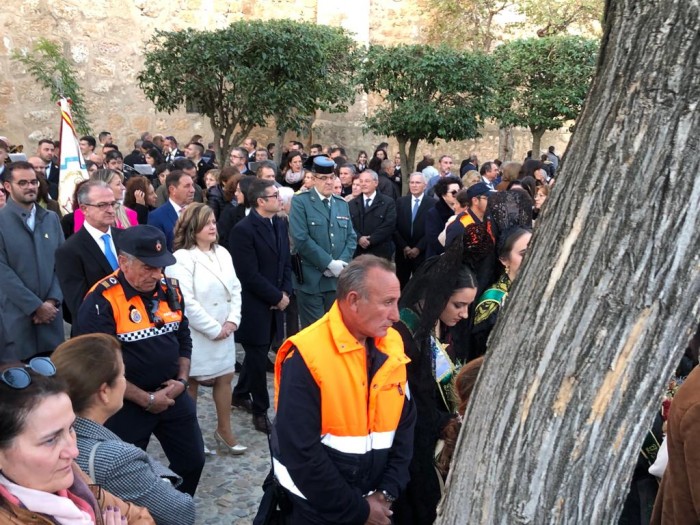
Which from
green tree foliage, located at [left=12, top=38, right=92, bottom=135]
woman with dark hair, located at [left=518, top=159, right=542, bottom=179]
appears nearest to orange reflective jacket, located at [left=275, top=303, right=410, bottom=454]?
woman with dark hair, located at [left=518, top=159, right=542, bottom=179]

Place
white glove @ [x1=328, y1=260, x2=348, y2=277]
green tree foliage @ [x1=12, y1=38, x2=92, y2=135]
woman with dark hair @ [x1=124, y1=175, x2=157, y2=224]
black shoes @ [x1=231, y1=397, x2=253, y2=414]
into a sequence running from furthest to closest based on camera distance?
1. green tree foliage @ [x1=12, y1=38, x2=92, y2=135]
2. woman with dark hair @ [x1=124, y1=175, x2=157, y2=224]
3. white glove @ [x1=328, y1=260, x2=348, y2=277]
4. black shoes @ [x1=231, y1=397, x2=253, y2=414]

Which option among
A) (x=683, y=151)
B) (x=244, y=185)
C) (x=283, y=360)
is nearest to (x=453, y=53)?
(x=244, y=185)

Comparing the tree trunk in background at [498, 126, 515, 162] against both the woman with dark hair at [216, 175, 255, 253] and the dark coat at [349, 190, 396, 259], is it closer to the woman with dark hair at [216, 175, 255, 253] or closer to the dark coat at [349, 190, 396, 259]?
the dark coat at [349, 190, 396, 259]

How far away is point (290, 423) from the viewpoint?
2918mm

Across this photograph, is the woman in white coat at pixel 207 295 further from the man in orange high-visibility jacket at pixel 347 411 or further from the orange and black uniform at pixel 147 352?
the man in orange high-visibility jacket at pixel 347 411

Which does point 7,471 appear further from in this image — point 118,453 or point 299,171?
point 299,171

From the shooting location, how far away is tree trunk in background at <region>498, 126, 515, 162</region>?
67.7ft

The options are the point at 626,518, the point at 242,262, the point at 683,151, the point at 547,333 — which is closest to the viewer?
the point at 683,151

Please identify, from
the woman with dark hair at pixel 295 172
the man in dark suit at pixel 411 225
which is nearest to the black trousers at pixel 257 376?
the man in dark suit at pixel 411 225

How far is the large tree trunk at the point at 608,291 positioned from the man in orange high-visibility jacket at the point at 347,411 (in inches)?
46.7

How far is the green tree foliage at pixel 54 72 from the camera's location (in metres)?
13.4

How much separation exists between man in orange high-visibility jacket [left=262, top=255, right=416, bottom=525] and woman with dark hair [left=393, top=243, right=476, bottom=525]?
28cm

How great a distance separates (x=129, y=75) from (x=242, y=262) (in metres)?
10.8

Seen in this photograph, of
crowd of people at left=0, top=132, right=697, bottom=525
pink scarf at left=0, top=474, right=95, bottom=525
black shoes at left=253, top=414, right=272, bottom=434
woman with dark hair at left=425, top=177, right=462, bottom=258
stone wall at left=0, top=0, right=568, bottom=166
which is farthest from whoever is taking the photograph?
stone wall at left=0, top=0, right=568, bottom=166
